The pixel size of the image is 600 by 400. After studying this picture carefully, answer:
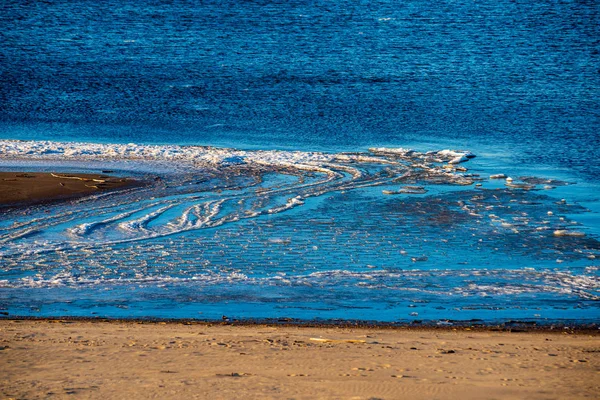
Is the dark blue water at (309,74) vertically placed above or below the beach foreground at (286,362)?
above

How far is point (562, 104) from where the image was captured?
23578 mm

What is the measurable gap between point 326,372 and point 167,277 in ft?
11.0

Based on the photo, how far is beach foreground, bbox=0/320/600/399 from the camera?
486 centimetres

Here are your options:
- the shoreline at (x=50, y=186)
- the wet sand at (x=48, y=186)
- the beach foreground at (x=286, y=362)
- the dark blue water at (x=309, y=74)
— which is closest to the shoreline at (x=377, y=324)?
the beach foreground at (x=286, y=362)

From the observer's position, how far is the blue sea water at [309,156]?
25.9 feet

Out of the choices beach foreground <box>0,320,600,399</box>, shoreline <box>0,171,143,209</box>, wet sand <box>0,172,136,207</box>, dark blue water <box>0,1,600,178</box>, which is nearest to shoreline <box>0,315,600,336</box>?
beach foreground <box>0,320,600,399</box>

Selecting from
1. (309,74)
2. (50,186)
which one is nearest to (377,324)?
(50,186)

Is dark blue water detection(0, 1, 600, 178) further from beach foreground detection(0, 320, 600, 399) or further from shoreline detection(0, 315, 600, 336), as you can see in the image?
beach foreground detection(0, 320, 600, 399)

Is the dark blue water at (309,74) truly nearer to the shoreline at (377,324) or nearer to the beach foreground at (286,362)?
the shoreline at (377,324)

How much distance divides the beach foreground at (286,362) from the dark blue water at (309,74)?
10030 mm

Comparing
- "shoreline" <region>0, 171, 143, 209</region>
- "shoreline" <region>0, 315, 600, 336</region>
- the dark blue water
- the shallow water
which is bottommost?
"shoreline" <region>0, 315, 600, 336</region>

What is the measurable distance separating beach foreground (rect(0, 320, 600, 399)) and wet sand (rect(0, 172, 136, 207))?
585 centimetres

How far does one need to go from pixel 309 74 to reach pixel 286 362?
76.1 feet

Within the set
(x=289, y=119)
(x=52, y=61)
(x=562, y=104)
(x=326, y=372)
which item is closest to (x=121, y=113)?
(x=289, y=119)
